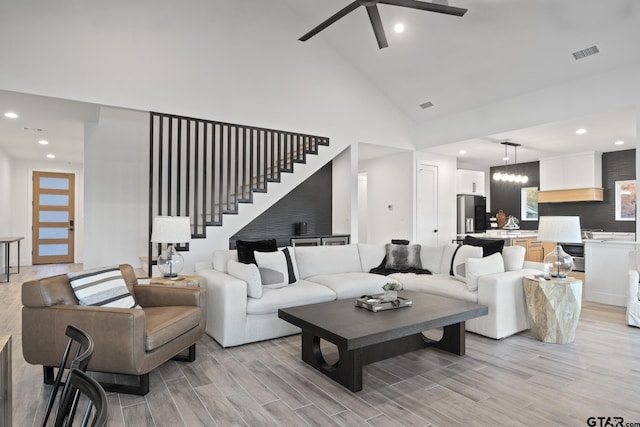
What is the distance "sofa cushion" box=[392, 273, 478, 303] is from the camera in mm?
3841

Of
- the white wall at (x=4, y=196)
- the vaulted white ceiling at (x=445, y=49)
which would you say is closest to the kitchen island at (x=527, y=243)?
the vaulted white ceiling at (x=445, y=49)

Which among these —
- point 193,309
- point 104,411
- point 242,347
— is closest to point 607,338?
point 242,347

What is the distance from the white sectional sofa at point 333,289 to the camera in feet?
11.3

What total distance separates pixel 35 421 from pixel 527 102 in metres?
6.73

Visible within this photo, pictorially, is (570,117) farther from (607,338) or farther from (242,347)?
(242,347)

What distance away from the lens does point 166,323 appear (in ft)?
8.63

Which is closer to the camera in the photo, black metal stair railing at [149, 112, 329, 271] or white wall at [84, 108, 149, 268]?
black metal stair railing at [149, 112, 329, 271]

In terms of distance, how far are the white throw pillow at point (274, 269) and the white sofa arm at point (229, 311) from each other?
0.45 meters

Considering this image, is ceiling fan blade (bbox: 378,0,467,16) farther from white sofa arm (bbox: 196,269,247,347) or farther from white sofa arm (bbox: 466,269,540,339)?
white sofa arm (bbox: 196,269,247,347)

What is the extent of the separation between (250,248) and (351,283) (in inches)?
47.6

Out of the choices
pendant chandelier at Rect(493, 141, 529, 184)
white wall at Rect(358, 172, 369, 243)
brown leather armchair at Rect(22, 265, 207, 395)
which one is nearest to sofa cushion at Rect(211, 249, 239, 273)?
brown leather armchair at Rect(22, 265, 207, 395)

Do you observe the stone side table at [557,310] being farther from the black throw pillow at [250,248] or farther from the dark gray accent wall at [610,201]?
the dark gray accent wall at [610,201]

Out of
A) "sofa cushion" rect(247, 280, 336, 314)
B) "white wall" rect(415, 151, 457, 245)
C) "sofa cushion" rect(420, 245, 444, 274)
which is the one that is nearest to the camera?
"sofa cushion" rect(247, 280, 336, 314)

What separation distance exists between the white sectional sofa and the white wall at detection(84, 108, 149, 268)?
2585 mm
